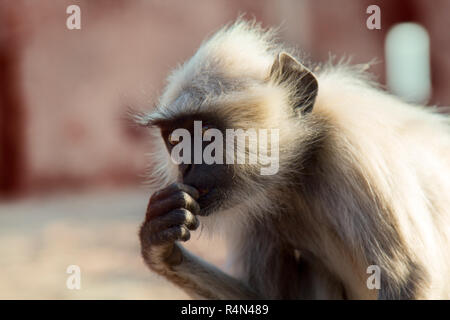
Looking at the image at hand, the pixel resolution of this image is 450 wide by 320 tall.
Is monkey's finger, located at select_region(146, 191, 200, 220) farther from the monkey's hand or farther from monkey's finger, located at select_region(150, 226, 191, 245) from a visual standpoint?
monkey's finger, located at select_region(150, 226, 191, 245)

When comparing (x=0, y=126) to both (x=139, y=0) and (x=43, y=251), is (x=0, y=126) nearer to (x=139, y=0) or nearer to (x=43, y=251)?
(x=139, y=0)

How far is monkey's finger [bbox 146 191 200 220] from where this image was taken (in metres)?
3.54

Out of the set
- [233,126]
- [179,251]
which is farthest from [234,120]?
[179,251]

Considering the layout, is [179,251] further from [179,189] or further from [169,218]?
[179,189]

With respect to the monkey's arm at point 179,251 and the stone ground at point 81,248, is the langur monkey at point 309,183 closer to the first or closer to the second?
the monkey's arm at point 179,251

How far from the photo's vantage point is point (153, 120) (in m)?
3.92

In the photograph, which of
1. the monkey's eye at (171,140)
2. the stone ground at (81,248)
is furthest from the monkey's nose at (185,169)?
the stone ground at (81,248)

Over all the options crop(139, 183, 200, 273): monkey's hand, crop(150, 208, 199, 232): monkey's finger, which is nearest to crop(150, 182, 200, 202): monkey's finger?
crop(139, 183, 200, 273): monkey's hand

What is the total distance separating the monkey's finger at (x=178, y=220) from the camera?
140 inches

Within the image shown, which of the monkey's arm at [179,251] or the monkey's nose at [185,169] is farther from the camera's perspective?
the monkey's nose at [185,169]

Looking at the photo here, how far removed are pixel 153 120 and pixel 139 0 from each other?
35.8 feet

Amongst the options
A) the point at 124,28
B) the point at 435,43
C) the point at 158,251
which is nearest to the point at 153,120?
the point at 158,251

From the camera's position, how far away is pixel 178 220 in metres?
→ 3.58

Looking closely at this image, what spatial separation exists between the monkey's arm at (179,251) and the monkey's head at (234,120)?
0.13 metres
